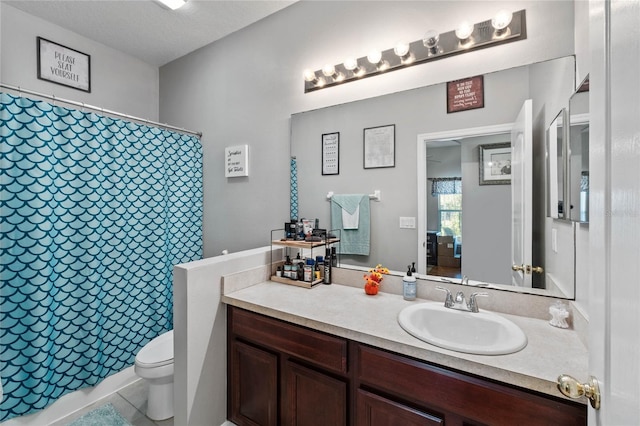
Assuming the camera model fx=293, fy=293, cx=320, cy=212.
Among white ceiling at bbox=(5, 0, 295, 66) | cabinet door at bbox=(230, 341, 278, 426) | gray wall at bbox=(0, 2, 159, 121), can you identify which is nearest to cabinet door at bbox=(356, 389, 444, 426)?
cabinet door at bbox=(230, 341, 278, 426)

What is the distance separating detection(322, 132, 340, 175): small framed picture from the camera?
6.53 ft

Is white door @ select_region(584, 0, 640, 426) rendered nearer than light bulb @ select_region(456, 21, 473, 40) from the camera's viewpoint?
Yes

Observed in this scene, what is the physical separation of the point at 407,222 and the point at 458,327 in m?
0.62

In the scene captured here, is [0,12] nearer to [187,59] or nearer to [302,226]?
[187,59]

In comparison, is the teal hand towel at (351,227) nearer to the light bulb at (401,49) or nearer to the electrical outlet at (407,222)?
the electrical outlet at (407,222)

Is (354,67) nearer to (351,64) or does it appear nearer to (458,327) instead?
(351,64)

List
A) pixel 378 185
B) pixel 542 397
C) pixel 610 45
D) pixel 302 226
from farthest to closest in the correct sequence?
pixel 302 226
pixel 378 185
pixel 542 397
pixel 610 45

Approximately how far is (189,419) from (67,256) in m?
1.31

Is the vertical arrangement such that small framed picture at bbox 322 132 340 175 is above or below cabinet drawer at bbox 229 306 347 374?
above

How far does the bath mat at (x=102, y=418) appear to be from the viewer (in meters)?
1.87

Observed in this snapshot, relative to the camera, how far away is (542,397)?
91cm

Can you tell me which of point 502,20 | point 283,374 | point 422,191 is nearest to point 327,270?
point 283,374

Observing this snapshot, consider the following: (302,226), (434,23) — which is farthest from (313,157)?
(434,23)

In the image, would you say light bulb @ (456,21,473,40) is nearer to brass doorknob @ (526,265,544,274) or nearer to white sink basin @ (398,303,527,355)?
brass doorknob @ (526,265,544,274)
